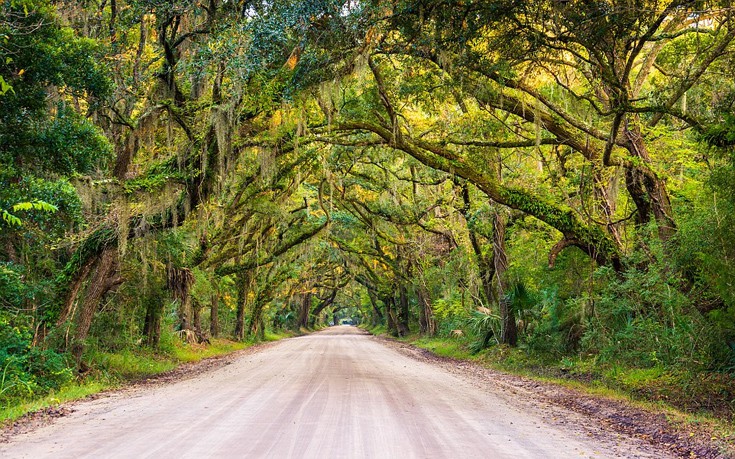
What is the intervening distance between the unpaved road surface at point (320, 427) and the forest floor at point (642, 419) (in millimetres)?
341

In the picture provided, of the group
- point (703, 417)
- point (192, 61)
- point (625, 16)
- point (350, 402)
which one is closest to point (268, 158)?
point (192, 61)

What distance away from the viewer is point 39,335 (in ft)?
35.6

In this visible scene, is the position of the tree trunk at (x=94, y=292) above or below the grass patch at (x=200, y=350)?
above

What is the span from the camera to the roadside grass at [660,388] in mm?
6984

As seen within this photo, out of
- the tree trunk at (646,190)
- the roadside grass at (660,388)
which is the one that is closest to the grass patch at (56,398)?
the roadside grass at (660,388)

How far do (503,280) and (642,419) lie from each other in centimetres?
1044

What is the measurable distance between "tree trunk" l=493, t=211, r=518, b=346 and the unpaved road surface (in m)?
7.96

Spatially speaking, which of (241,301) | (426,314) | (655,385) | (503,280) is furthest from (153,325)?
(426,314)

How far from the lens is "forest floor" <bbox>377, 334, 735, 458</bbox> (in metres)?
5.87

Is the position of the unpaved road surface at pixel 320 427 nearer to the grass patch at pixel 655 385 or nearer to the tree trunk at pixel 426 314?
the grass patch at pixel 655 385

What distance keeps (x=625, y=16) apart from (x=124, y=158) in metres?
10.7

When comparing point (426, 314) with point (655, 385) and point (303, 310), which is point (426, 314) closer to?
point (655, 385)

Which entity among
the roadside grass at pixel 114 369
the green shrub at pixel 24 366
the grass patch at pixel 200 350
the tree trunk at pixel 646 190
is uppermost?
the tree trunk at pixel 646 190

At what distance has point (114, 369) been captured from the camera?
12.7m
